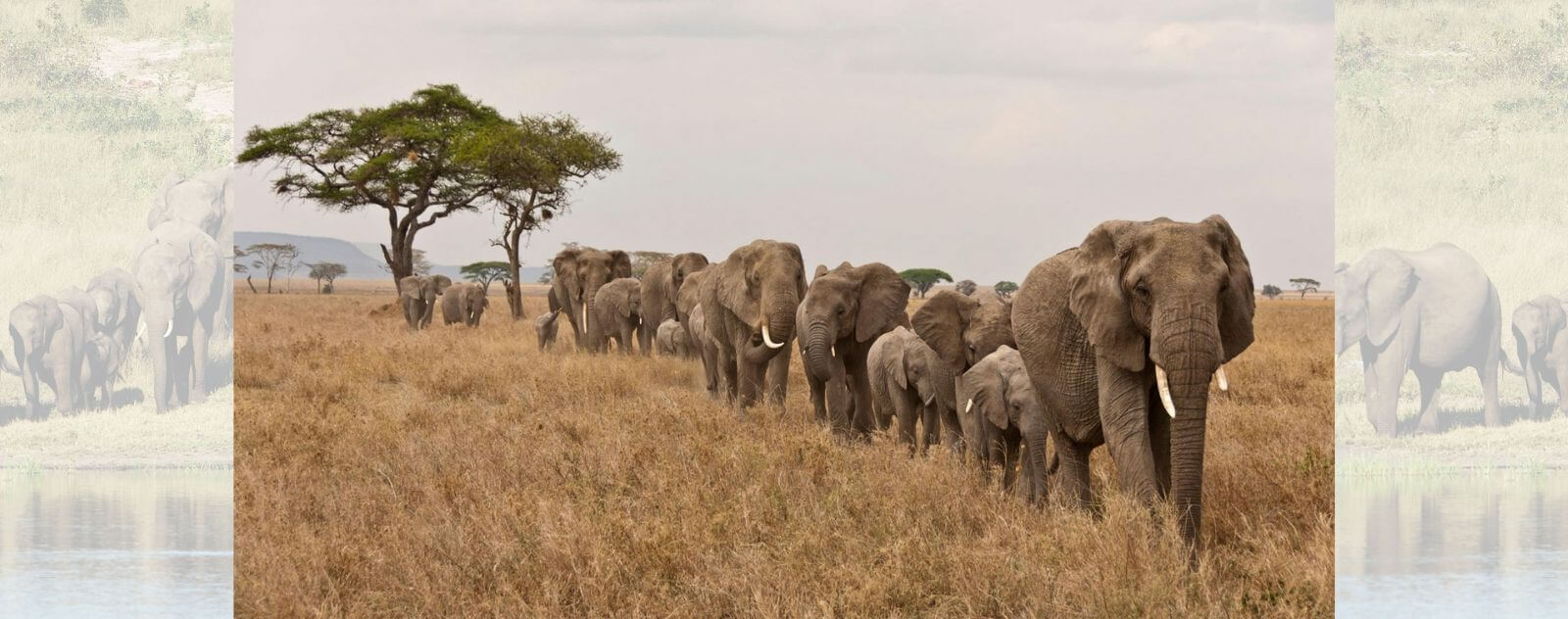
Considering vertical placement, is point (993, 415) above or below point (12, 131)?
below

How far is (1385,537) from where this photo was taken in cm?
788

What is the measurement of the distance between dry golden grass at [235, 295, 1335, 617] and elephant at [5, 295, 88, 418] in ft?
4.31

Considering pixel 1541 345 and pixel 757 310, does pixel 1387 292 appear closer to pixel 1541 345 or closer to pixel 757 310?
pixel 1541 345

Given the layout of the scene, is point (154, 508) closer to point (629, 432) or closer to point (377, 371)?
point (629, 432)

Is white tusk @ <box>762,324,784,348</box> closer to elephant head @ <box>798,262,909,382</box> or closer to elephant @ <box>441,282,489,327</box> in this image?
elephant head @ <box>798,262,909,382</box>

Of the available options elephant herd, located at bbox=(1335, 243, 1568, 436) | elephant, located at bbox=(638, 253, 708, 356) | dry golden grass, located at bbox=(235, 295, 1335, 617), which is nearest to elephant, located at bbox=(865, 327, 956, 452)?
dry golden grass, located at bbox=(235, 295, 1335, 617)

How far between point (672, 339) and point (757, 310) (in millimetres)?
7617

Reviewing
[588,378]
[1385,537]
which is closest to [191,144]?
[1385,537]

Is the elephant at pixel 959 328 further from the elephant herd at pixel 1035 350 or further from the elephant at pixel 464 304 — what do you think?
the elephant at pixel 464 304

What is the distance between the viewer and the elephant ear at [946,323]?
10.9 meters

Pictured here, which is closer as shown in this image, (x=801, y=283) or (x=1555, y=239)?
(x=1555, y=239)

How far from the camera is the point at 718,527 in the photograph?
876cm

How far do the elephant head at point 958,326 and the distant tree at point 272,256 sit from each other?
73.7 meters

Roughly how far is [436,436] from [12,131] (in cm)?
584
